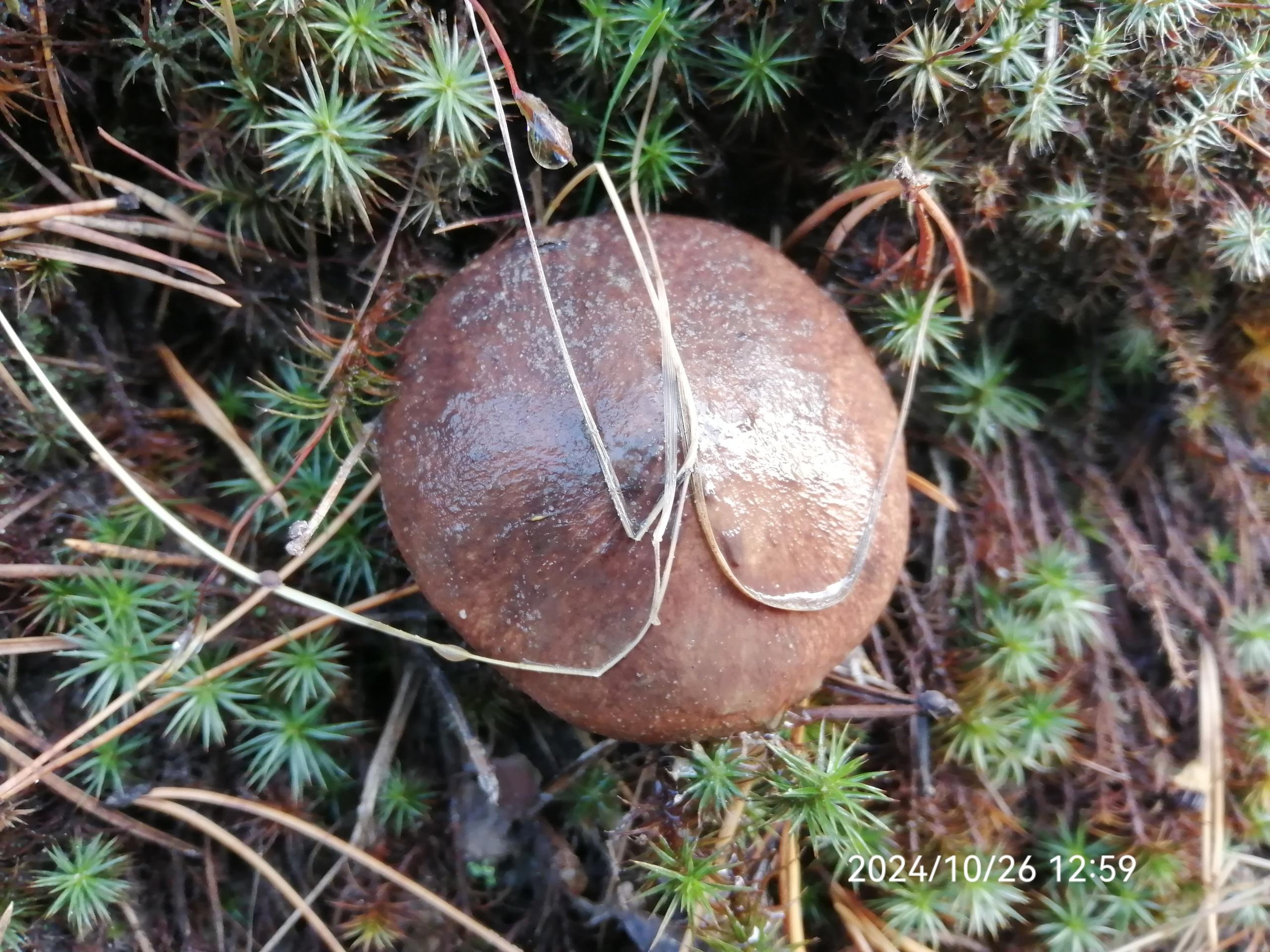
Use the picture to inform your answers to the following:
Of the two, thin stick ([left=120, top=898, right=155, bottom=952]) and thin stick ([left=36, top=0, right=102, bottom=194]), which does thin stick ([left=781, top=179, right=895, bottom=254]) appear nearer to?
thin stick ([left=36, top=0, right=102, bottom=194])

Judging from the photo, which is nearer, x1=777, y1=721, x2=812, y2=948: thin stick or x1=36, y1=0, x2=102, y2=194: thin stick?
x1=36, y1=0, x2=102, y2=194: thin stick

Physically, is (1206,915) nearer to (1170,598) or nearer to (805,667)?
(1170,598)

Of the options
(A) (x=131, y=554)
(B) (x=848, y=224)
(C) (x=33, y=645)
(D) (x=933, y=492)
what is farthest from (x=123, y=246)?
(D) (x=933, y=492)

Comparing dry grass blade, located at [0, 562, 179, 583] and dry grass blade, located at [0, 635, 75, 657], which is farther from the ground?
dry grass blade, located at [0, 562, 179, 583]

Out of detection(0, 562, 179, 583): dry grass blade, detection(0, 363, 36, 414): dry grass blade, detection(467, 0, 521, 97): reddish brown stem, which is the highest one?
detection(467, 0, 521, 97): reddish brown stem

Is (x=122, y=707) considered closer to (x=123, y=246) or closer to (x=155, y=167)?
(x=123, y=246)

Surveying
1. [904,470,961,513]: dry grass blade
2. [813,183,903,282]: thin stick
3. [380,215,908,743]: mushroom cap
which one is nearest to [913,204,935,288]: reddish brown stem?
[813,183,903,282]: thin stick
